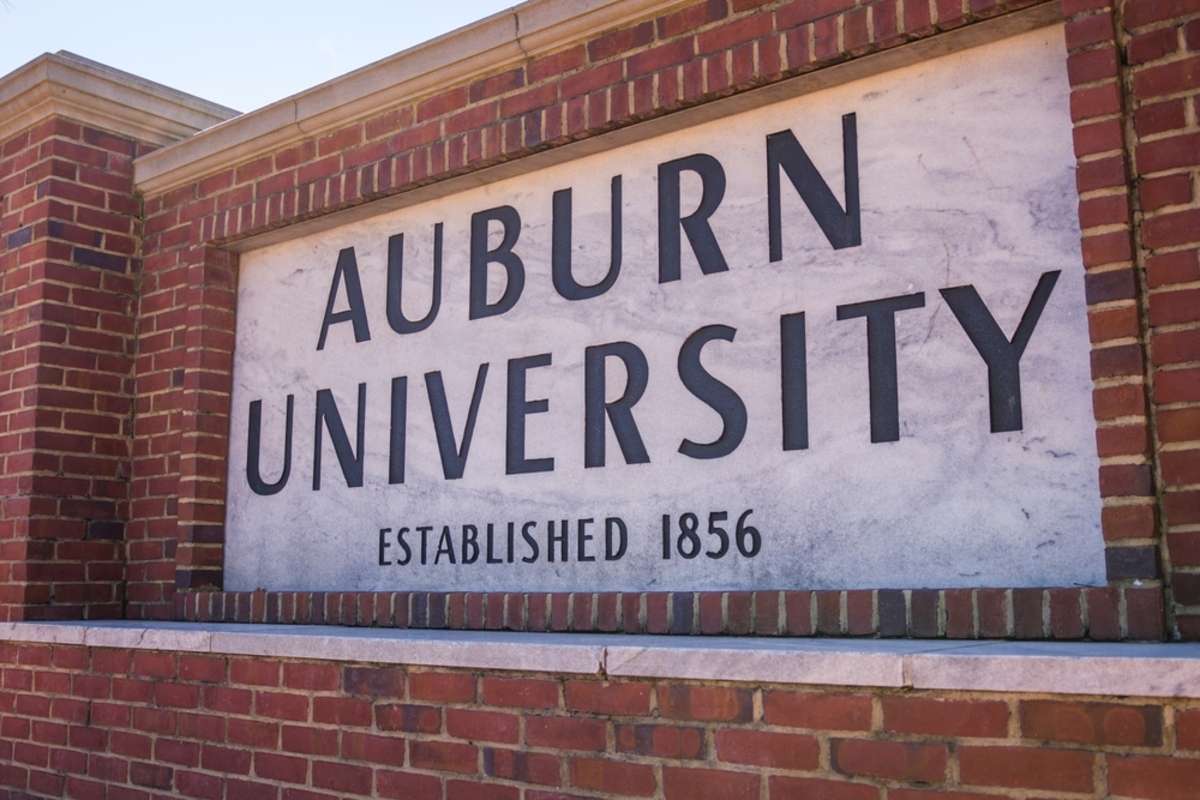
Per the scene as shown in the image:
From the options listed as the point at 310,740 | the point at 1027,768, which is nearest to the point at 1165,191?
the point at 1027,768

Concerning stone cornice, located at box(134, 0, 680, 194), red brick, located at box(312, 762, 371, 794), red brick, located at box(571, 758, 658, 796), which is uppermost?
stone cornice, located at box(134, 0, 680, 194)

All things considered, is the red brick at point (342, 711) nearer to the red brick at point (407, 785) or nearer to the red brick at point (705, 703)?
the red brick at point (407, 785)

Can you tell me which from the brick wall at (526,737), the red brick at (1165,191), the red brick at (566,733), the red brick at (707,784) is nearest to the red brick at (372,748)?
the brick wall at (526,737)

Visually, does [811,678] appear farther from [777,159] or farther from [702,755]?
[777,159]

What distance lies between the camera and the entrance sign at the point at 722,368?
3.32 m

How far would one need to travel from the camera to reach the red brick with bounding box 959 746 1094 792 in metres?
2.46

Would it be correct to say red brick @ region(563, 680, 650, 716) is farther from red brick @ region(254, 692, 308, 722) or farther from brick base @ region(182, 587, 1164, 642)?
red brick @ region(254, 692, 308, 722)

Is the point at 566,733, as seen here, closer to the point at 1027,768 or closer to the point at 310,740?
the point at 310,740

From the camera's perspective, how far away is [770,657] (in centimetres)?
287

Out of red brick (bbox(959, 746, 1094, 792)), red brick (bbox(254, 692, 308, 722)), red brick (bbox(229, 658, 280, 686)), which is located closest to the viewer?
red brick (bbox(959, 746, 1094, 792))

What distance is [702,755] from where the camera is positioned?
2998mm

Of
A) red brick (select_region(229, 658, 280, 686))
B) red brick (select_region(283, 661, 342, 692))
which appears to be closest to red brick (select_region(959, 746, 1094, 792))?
red brick (select_region(283, 661, 342, 692))

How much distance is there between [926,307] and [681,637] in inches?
48.3

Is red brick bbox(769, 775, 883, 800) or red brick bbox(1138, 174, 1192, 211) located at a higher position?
red brick bbox(1138, 174, 1192, 211)
